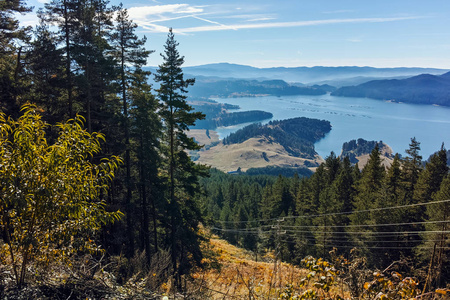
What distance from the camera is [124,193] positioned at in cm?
2134

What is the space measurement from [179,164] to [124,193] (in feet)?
15.3

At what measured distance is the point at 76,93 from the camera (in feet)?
63.3

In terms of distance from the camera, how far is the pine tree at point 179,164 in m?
20.0

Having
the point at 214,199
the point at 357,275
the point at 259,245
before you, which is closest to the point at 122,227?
the point at 357,275

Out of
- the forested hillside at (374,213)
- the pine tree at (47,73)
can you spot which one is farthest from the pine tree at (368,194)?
the pine tree at (47,73)

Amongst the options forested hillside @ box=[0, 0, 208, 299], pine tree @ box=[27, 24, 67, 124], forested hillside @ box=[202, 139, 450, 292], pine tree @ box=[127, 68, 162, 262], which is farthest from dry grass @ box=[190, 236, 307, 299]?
pine tree @ box=[27, 24, 67, 124]

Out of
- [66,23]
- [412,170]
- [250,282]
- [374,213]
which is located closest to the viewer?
[250,282]

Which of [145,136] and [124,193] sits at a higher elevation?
[145,136]

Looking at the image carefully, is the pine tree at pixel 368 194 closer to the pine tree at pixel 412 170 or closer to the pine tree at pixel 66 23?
the pine tree at pixel 412 170

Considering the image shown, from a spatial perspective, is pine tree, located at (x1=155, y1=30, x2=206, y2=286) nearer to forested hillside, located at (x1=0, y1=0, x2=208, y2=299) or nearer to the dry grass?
forested hillside, located at (x1=0, y1=0, x2=208, y2=299)

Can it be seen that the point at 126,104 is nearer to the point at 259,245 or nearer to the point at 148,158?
the point at 148,158

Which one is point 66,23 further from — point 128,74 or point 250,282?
point 250,282

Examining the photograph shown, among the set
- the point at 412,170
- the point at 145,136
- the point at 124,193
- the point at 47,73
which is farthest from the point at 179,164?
the point at 412,170

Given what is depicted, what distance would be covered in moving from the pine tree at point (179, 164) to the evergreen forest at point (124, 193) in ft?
0.33
